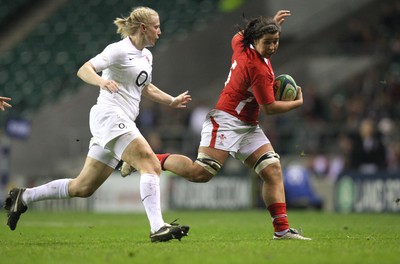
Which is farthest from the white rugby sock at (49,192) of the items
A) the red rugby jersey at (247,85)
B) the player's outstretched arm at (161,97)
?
the red rugby jersey at (247,85)

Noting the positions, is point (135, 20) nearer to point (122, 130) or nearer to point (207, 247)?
point (122, 130)

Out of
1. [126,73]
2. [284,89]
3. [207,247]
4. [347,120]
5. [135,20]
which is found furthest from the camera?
[347,120]

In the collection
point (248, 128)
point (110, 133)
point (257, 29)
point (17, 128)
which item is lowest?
point (110, 133)

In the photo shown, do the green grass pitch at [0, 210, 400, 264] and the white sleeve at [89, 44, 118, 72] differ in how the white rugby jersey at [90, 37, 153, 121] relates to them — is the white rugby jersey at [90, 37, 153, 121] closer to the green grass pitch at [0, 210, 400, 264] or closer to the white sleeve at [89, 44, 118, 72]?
the white sleeve at [89, 44, 118, 72]

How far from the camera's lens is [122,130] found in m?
8.77

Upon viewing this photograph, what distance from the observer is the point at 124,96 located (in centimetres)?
905

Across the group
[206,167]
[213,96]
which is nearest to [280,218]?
[206,167]

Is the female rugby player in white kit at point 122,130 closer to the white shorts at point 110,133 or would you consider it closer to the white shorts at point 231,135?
the white shorts at point 110,133

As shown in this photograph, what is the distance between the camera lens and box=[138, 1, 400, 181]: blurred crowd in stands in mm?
19172

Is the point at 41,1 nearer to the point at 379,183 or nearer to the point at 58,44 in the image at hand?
the point at 58,44

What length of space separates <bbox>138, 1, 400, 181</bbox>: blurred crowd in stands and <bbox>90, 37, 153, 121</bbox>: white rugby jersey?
10063 millimetres

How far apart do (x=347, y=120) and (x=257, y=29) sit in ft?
43.5

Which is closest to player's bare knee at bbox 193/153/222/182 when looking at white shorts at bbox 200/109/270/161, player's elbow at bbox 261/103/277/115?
white shorts at bbox 200/109/270/161

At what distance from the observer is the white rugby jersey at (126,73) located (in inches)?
350
